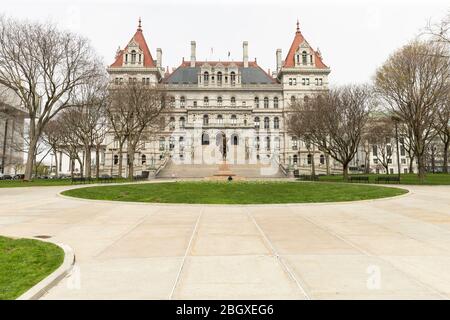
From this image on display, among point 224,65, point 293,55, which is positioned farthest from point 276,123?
point 224,65

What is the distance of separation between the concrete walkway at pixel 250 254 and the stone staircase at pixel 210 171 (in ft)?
124

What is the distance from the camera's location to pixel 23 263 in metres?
6.00

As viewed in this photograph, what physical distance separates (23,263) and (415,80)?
3641 centimetres

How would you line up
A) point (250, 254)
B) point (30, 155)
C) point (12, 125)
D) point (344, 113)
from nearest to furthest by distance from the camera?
point (250, 254) → point (30, 155) → point (344, 113) → point (12, 125)

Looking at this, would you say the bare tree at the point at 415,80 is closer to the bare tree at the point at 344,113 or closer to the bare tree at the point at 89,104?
the bare tree at the point at 344,113

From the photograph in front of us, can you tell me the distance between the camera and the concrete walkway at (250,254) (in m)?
4.68

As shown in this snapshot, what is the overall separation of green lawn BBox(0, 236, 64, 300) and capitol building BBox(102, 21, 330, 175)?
63957mm

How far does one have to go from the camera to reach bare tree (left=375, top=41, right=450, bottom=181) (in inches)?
1206

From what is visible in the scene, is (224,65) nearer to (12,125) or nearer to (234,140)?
(234,140)

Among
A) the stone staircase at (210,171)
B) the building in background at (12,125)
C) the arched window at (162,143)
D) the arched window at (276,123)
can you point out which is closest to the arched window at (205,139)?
the arched window at (162,143)

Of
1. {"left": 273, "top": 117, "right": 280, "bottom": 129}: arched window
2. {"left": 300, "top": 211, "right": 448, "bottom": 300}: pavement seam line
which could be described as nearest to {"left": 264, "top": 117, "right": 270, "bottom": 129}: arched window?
{"left": 273, "top": 117, "right": 280, "bottom": 129}: arched window

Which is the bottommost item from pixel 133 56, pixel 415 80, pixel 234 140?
pixel 234 140
